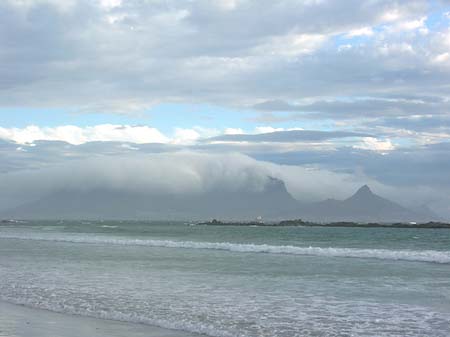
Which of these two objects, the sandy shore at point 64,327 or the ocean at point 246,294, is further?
the ocean at point 246,294

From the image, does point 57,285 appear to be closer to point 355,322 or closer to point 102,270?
point 102,270

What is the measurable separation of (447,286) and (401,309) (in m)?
5.88

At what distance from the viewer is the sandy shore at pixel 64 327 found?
10.6 meters

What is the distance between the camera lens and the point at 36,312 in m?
13.3

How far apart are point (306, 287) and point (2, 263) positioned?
611 inches

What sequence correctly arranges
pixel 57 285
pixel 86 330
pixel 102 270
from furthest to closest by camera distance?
pixel 102 270, pixel 57 285, pixel 86 330

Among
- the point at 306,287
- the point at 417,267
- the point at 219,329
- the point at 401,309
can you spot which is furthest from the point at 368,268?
the point at 219,329

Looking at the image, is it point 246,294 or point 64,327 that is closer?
point 64,327

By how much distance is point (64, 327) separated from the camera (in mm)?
11312

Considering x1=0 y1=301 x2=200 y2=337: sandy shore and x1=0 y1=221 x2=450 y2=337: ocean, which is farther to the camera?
x1=0 y1=221 x2=450 y2=337: ocean

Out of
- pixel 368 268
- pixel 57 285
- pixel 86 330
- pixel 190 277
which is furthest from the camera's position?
pixel 368 268

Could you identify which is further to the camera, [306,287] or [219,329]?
[306,287]

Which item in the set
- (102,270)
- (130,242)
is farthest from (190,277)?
(130,242)

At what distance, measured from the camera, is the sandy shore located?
10588 millimetres
